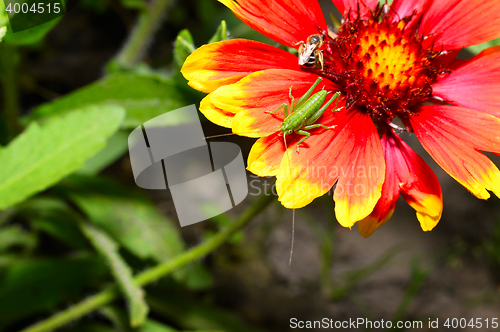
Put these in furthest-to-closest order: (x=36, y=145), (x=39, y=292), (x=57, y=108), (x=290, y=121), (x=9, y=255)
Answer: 1. (x=9, y=255)
2. (x=39, y=292)
3. (x=57, y=108)
4. (x=36, y=145)
5. (x=290, y=121)

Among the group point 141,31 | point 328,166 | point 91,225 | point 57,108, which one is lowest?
point 91,225

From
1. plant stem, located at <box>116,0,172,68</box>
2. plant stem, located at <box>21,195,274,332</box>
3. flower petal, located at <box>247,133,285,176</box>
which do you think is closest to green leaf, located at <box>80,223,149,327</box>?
plant stem, located at <box>21,195,274,332</box>

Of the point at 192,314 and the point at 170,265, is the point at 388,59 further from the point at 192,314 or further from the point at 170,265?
the point at 192,314

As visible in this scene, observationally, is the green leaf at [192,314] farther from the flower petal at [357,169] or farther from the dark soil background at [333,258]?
the flower petal at [357,169]

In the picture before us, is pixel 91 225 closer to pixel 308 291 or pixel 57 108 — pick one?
pixel 57 108

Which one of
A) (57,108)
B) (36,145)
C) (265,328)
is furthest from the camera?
(265,328)

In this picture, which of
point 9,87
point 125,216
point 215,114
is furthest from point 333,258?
point 9,87

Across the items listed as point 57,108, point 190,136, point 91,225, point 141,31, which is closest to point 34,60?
point 141,31

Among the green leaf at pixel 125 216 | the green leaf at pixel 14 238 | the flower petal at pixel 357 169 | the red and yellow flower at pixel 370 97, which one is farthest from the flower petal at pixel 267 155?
the green leaf at pixel 14 238
